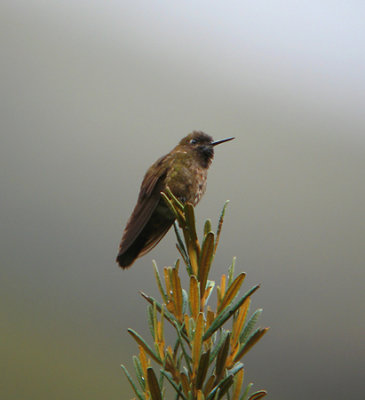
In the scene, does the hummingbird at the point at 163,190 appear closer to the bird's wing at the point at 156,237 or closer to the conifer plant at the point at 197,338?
the bird's wing at the point at 156,237

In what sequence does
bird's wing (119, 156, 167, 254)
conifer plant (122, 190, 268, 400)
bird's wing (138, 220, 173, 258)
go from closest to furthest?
conifer plant (122, 190, 268, 400) < bird's wing (119, 156, 167, 254) < bird's wing (138, 220, 173, 258)

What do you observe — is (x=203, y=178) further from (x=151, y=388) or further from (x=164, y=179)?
(x=151, y=388)

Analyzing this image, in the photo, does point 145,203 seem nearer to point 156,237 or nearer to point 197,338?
point 156,237

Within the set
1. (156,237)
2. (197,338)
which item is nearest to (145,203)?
(156,237)

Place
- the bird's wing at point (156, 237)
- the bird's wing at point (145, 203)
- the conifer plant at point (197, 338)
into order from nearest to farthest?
the conifer plant at point (197, 338) < the bird's wing at point (145, 203) < the bird's wing at point (156, 237)

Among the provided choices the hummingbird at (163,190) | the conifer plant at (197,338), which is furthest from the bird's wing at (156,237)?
the conifer plant at (197,338)

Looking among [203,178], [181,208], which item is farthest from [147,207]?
[181,208]

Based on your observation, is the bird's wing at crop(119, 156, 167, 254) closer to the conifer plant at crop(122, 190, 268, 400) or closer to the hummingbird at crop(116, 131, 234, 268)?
the hummingbird at crop(116, 131, 234, 268)

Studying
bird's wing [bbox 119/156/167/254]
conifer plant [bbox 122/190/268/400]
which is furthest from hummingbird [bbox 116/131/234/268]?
conifer plant [bbox 122/190/268/400]
